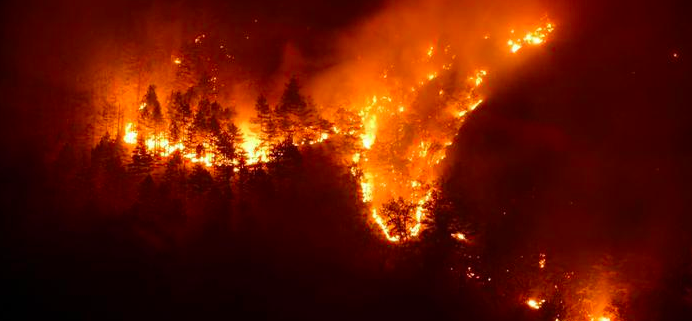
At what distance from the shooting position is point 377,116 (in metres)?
69.2

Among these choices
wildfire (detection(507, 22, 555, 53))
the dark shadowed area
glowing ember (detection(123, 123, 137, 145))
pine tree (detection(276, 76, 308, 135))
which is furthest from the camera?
glowing ember (detection(123, 123, 137, 145))

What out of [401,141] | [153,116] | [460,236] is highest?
[153,116]

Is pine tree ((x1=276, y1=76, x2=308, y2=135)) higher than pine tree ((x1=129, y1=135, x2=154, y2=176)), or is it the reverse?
pine tree ((x1=276, y1=76, x2=308, y2=135))

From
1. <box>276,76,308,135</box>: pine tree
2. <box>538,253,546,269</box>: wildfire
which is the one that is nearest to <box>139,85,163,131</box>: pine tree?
<box>276,76,308,135</box>: pine tree

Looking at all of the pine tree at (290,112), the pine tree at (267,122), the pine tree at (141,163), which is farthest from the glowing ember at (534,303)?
the pine tree at (141,163)

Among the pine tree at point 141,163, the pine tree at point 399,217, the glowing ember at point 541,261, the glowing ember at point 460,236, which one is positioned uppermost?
the pine tree at point 141,163

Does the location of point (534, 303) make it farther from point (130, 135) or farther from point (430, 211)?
point (130, 135)

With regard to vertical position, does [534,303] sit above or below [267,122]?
below

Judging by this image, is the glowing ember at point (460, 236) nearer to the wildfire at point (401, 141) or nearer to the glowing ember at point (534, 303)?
the wildfire at point (401, 141)

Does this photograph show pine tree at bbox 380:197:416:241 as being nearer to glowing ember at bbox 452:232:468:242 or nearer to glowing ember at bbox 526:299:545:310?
glowing ember at bbox 452:232:468:242

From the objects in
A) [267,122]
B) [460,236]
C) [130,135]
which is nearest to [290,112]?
[267,122]

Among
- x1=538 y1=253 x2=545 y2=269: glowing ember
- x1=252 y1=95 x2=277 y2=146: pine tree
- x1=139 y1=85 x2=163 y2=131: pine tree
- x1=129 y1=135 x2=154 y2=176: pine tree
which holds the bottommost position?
x1=538 y1=253 x2=545 y2=269: glowing ember

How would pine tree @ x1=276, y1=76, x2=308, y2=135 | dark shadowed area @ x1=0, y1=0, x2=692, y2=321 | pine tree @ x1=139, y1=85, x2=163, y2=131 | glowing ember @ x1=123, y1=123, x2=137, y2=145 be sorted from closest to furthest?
dark shadowed area @ x1=0, y1=0, x2=692, y2=321 → pine tree @ x1=276, y1=76, x2=308, y2=135 → pine tree @ x1=139, y1=85, x2=163, y2=131 → glowing ember @ x1=123, y1=123, x2=137, y2=145

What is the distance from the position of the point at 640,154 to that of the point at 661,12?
1636 cm
